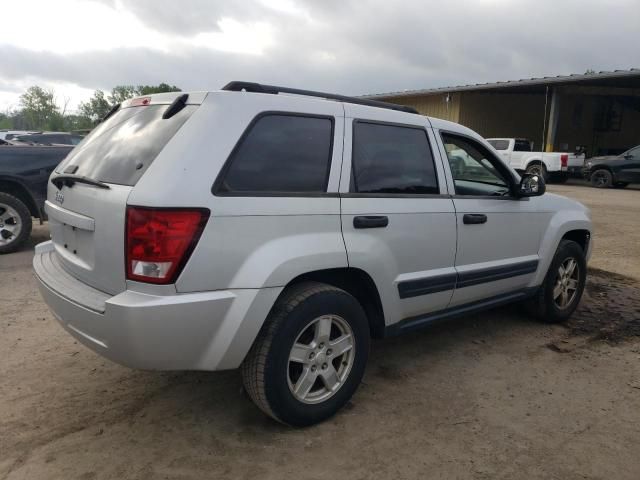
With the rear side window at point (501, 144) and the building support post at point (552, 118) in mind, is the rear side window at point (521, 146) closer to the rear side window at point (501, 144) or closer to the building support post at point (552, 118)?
the rear side window at point (501, 144)

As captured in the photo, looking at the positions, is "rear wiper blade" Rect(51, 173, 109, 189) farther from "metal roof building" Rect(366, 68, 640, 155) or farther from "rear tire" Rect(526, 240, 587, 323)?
"metal roof building" Rect(366, 68, 640, 155)

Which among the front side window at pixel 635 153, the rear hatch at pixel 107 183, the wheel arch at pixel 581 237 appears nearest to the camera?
the rear hatch at pixel 107 183

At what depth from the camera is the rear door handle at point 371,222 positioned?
2.90 m

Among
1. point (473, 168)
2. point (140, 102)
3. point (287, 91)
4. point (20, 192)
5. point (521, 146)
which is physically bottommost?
point (20, 192)

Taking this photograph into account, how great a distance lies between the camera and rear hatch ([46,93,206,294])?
8.15 ft

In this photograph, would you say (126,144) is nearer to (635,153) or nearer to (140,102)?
(140,102)

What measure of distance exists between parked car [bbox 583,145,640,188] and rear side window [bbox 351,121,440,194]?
18137 mm

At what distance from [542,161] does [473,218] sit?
61.2 feet

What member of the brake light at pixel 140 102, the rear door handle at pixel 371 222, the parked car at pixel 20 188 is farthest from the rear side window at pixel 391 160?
the parked car at pixel 20 188

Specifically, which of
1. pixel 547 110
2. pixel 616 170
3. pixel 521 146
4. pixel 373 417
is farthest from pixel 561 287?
pixel 547 110

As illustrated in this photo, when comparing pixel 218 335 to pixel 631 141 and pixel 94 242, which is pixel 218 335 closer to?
pixel 94 242

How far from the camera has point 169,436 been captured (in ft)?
9.07

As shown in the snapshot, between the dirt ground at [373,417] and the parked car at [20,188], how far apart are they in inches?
105

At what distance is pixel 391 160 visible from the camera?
3254 mm
